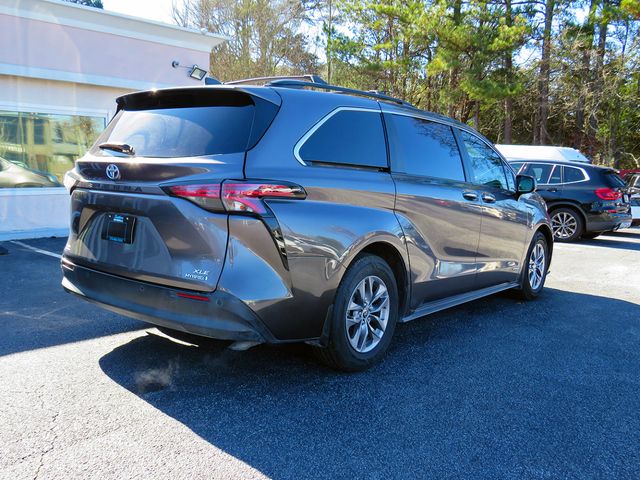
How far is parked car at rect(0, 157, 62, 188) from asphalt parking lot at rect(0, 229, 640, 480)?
4.73m

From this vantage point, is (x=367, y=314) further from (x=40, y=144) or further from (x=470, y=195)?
(x=40, y=144)

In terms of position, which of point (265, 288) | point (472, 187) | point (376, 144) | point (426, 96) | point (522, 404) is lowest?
point (522, 404)

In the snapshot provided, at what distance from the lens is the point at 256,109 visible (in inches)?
122

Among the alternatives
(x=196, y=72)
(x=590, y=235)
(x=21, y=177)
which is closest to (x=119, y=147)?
(x=21, y=177)

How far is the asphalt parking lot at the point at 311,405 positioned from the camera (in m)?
2.53

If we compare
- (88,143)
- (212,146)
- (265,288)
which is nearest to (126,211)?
(212,146)

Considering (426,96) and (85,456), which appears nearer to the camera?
(85,456)

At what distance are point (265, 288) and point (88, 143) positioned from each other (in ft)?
27.0

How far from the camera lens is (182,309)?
2.94 metres

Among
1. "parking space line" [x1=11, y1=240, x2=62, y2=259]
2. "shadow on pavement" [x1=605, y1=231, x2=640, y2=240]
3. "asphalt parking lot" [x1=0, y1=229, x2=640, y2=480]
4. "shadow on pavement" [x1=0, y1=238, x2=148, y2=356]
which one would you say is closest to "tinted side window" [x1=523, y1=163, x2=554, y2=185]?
"shadow on pavement" [x1=605, y1=231, x2=640, y2=240]

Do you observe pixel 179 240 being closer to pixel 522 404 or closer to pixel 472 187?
pixel 522 404

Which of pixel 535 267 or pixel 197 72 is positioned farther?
pixel 197 72

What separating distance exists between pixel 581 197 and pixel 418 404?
9794 mm

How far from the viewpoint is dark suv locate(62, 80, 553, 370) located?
288 centimetres
